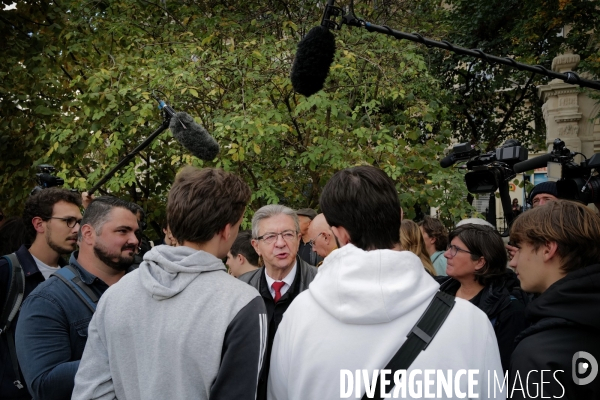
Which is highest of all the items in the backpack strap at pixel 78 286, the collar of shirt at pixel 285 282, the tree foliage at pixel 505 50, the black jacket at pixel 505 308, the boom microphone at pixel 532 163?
the tree foliage at pixel 505 50

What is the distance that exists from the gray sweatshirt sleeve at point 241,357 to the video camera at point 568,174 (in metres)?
2.69

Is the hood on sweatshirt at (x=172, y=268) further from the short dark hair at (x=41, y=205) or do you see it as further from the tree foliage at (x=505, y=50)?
the tree foliage at (x=505, y=50)

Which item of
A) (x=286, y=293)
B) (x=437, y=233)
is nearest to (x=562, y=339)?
(x=286, y=293)

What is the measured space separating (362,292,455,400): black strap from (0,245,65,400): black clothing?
235cm

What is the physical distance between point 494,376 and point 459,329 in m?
0.18

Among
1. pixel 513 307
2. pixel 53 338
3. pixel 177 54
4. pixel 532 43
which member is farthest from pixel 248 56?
pixel 532 43

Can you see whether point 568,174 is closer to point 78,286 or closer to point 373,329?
point 373,329

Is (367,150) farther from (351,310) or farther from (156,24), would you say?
(351,310)

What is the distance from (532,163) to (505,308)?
1084mm

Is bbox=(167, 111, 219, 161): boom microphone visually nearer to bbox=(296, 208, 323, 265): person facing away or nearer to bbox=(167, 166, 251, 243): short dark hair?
bbox=(167, 166, 251, 243): short dark hair

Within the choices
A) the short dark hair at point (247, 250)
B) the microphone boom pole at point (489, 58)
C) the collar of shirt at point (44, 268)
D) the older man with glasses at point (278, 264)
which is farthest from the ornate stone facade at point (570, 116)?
the collar of shirt at point (44, 268)

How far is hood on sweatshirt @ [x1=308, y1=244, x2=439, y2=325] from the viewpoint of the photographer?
173 cm

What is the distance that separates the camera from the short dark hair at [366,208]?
1.95 m

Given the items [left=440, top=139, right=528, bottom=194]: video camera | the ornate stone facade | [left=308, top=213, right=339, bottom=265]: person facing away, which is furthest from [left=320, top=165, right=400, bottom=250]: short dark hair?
the ornate stone facade
